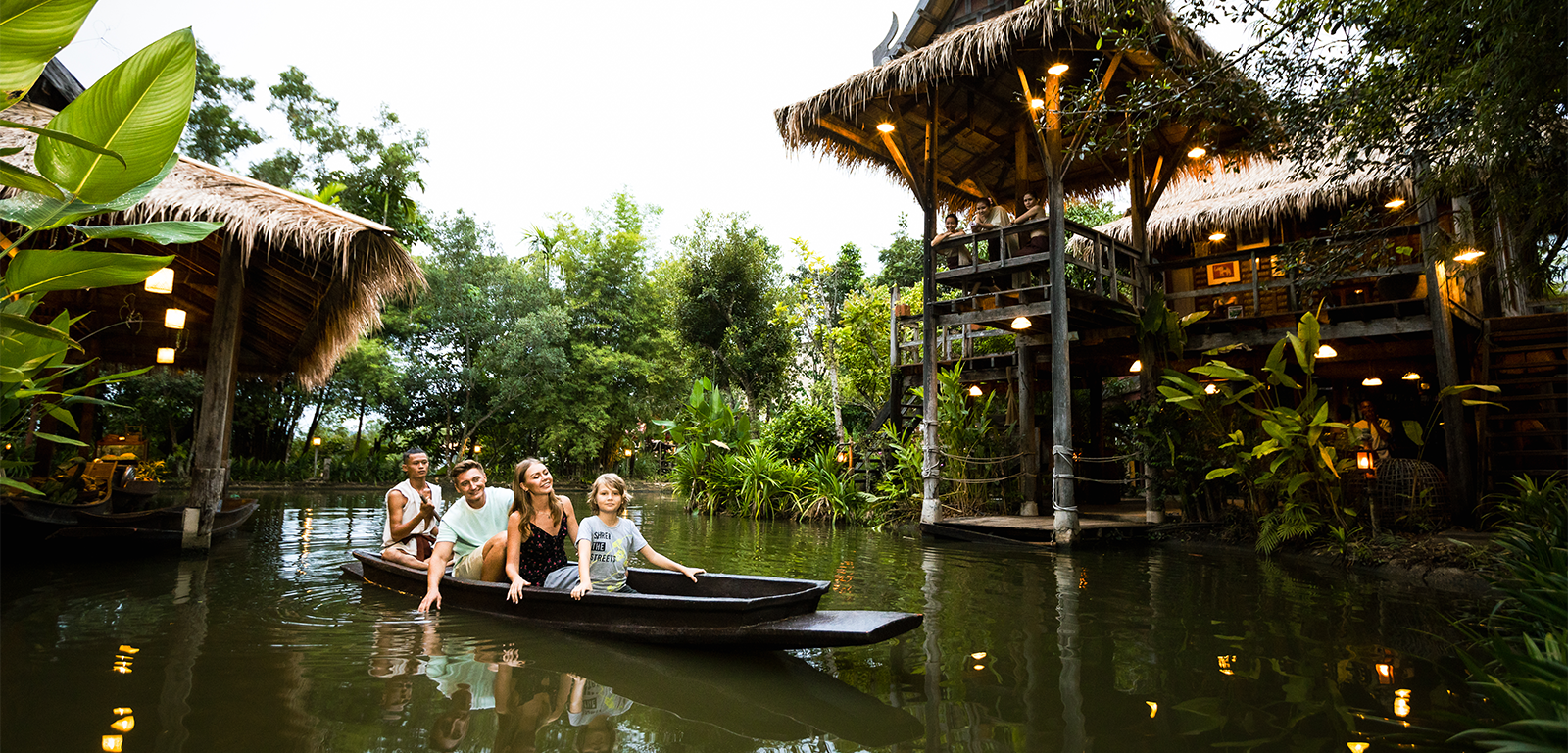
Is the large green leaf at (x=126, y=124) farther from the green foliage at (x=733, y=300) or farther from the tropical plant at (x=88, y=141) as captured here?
the green foliage at (x=733, y=300)

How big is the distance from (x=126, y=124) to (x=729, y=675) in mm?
3001

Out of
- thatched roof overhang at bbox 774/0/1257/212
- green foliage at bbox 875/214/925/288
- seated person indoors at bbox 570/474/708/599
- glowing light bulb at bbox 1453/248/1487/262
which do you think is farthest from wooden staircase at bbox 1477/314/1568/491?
green foliage at bbox 875/214/925/288

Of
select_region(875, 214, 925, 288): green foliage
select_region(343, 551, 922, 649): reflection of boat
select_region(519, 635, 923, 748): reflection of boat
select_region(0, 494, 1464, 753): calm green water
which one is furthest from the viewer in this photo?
select_region(875, 214, 925, 288): green foliage

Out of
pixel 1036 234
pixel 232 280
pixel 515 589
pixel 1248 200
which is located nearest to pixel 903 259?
pixel 1248 200

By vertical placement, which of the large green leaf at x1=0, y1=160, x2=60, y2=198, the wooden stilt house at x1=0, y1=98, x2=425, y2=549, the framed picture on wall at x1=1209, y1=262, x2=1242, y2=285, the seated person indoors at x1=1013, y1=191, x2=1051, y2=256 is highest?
the framed picture on wall at x1=1209, y1=262, x2=1242, y2=285

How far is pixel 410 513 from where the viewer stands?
5.83 meters

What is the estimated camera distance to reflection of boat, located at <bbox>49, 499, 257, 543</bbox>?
257 inches

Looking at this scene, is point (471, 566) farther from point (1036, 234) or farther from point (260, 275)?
point (1036, 234)

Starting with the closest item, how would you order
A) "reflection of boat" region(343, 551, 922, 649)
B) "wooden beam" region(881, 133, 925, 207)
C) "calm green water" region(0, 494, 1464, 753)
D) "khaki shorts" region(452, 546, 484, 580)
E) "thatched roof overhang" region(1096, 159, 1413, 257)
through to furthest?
"calm green water" region(0, 494, 1464, 753) → "reflection of boat" region(343, 551, 922, 649) → "khaki shorts" region(452, 546, 484, 580) → "thatched roof overhang" region(1096, 159, 1413, 257) → "wooden beam" region(881, 133, 925, 207)

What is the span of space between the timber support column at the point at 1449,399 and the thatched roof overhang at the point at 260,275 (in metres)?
10.4

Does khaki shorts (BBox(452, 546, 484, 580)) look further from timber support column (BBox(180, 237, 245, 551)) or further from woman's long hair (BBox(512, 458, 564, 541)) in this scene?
timber support column (BBox(180, 237, 245, 551))

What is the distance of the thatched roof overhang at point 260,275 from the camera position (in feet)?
23.0

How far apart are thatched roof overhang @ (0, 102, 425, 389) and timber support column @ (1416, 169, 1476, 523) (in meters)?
10.4

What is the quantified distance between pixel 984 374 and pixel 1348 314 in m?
4.61
